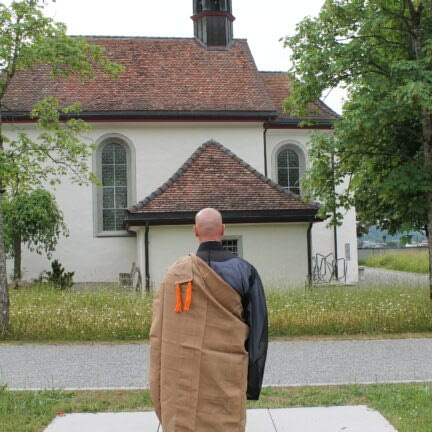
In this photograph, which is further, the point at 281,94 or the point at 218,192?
the point at 281,94

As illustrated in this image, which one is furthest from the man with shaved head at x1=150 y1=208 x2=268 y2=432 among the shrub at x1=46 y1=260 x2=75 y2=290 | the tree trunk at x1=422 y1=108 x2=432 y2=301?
the shrub at x1=46 y1=260 x2=75 y2=290

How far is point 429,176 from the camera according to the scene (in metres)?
12.8

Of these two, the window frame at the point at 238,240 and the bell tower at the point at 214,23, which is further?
the bell tower at the point at 214,23

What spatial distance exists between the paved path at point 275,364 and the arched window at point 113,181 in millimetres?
11748

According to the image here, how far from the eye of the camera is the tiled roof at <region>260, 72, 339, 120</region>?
24297mm

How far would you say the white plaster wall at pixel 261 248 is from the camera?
1838 cm

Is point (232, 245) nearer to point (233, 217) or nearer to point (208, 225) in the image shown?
point (233, 217)

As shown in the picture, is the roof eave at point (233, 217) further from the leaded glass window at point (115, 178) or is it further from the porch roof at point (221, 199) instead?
the leaded glass window at point (115, 178)

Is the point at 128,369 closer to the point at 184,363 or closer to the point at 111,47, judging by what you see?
the point at 184,363

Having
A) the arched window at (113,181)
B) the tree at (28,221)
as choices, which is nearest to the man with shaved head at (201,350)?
the tree at (28,221)

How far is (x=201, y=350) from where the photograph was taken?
4.43 m

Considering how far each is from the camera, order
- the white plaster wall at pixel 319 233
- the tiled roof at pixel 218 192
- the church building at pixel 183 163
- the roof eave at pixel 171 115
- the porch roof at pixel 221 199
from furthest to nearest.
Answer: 1. the white plaster wall at pixel 319 233
2. the roof eave at pixel 171 115
3. the church building at pixel 183 163
4. the tiled roof at pixel 218 192
5. the porch roof at pixel 221 199

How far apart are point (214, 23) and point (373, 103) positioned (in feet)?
49.6

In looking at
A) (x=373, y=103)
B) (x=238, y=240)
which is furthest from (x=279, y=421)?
(x=238, y=240)
